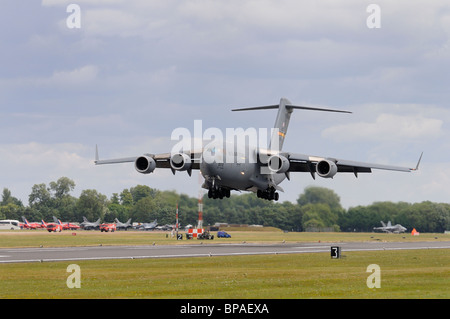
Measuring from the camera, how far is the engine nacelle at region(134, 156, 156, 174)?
48219 mm

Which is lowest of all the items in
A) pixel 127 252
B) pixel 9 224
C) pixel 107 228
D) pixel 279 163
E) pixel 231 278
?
pixel 107 228

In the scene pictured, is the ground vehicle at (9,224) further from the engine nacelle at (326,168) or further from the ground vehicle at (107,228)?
the engine nacelle at (326,168)

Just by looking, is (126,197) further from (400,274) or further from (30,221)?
(400,274)

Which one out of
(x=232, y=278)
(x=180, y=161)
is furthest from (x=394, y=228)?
(x=232, y=278)

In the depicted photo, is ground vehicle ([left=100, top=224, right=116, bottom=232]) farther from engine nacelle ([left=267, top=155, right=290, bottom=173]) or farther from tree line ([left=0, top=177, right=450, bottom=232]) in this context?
engine nacelle ([left=267, top=155, right=290, bottom=173])

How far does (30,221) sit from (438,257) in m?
130

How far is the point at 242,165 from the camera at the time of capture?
48094mm

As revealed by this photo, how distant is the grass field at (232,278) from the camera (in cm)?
2616

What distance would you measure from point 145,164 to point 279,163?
32.8ft

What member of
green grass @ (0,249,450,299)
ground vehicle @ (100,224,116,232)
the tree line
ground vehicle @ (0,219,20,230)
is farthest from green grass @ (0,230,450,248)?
ground vehicle @ (0,219,20,230)

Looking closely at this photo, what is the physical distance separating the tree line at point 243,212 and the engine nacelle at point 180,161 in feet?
86.3

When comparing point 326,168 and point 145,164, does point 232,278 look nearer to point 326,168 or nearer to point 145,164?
point 145,164

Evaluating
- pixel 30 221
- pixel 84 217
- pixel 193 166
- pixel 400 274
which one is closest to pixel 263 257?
pixel 193 166
